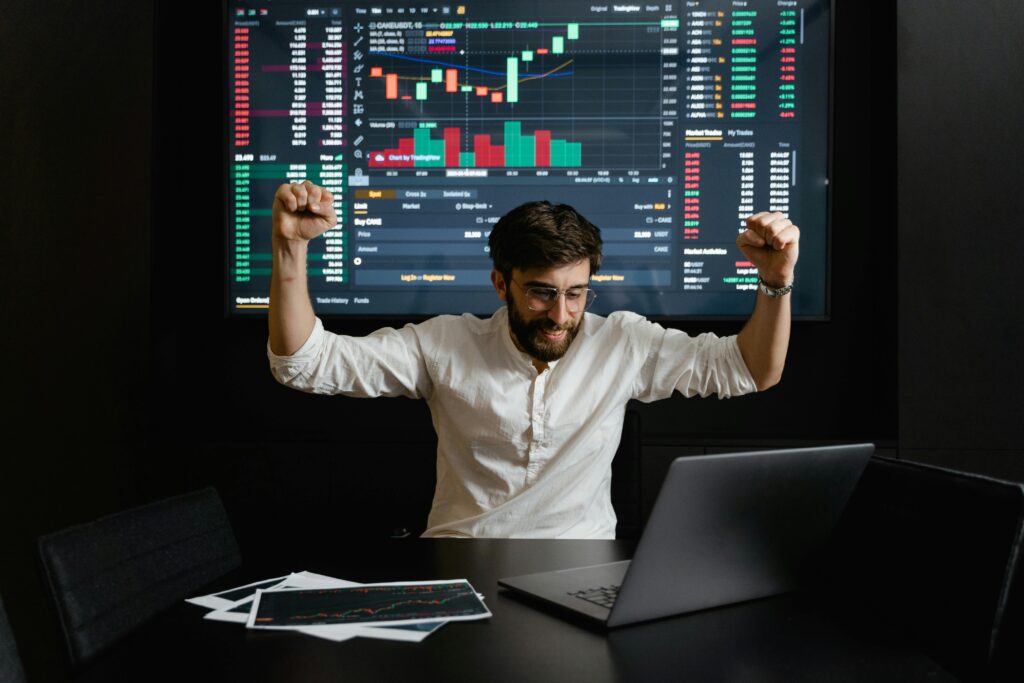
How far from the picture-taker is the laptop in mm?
945

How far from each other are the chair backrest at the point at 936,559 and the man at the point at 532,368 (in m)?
0.72

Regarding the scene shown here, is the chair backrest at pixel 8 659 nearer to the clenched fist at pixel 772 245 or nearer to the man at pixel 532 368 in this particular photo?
Result: the man at pixel 532 368

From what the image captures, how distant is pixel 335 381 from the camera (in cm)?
185

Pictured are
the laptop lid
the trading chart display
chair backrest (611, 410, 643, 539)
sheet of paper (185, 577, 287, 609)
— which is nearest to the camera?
the laptop lid

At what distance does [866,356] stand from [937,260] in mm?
379

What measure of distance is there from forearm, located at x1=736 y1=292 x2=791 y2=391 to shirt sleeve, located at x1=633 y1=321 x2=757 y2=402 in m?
0.02

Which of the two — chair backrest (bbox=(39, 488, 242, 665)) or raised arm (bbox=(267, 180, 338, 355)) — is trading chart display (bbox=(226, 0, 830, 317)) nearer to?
raised arm (bbox=(267, 180, 338, 355))

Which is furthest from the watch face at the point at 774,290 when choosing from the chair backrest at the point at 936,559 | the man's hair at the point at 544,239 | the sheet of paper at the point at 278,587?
the sheet of paper at the point at 278,587

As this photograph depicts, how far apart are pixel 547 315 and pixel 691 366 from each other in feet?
1.25

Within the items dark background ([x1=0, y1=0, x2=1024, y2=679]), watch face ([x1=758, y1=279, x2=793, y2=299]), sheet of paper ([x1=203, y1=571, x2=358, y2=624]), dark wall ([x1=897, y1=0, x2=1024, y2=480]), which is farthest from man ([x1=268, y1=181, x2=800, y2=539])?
dark wall ([x1=897, y1=0, x2=1024, y2=480])

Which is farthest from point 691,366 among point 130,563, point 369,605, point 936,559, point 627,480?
point 130,563

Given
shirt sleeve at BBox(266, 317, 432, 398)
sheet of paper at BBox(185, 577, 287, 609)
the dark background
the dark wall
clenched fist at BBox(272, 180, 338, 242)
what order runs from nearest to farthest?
sheet of paper at BBox(185, 577, 287, 609)
clenched fist at BBox(272, 180, 338, 242)
shirt sleeve at BBox(266, 317, 432, 398)
the dark background
the dark wall

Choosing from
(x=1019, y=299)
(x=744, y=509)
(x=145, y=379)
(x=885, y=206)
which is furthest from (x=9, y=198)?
(x=1019, y=299)

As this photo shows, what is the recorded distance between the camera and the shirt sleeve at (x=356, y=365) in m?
1.78
